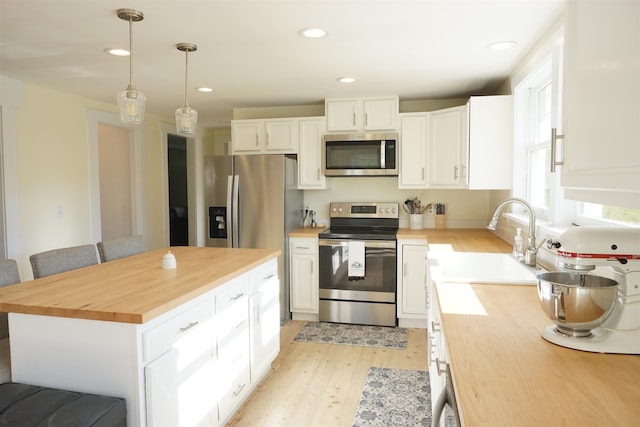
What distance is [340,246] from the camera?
3904 millimetres

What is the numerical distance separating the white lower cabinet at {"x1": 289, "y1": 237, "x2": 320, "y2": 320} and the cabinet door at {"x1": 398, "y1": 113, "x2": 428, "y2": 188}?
110cm

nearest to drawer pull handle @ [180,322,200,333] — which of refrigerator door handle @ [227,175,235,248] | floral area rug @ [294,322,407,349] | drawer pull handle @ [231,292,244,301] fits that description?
drawer pull handle @ [231,292,244,301]

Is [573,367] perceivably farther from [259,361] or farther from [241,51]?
[241,51]

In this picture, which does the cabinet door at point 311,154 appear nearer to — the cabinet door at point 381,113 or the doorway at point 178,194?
the cabinet door at point 381,113

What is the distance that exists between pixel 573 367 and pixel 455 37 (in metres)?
2.04

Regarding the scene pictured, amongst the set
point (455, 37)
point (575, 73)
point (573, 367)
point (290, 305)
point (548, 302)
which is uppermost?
point (455, 37)

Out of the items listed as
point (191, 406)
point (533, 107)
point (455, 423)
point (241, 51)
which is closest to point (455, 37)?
point (533, 107)

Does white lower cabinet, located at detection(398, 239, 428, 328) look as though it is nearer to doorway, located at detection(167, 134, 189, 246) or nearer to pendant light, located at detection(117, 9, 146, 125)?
pendant light, located at detection(117, 9, 146, 125)

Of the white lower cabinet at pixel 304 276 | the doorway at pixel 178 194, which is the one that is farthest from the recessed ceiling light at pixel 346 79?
the doorway at pixel 178 194

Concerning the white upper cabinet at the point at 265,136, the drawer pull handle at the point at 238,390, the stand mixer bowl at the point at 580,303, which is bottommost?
the drawer pull handle at the point at 238,390

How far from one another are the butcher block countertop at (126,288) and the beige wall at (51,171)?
→ 1.68m

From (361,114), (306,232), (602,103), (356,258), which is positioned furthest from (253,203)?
(602,103)

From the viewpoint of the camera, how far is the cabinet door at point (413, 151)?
4023mm

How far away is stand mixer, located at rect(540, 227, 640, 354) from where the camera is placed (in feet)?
3.91
